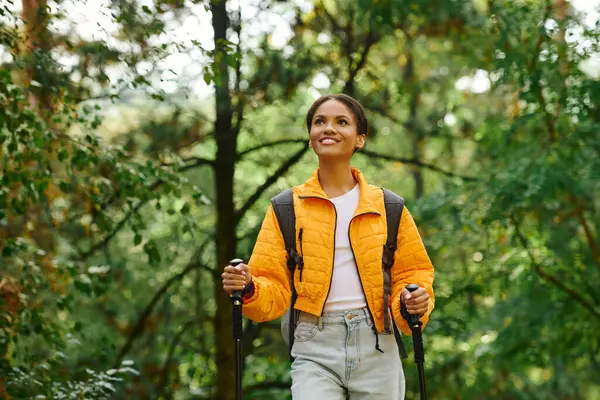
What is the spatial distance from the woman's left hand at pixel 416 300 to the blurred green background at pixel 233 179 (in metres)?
1.58

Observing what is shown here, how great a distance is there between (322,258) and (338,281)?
0.12 metres

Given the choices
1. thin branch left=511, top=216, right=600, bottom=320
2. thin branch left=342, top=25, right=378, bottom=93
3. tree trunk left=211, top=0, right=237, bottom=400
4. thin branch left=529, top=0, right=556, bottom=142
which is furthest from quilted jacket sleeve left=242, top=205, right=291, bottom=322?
thin branch left=342, top=25, right=378, bottom=93

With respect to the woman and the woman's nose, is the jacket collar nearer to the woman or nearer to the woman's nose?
the woman

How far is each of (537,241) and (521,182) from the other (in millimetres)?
1290

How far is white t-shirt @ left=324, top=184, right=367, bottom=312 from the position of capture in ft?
10.1

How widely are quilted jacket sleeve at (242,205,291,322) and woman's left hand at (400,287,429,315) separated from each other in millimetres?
524

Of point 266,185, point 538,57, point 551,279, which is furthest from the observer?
point 266,185

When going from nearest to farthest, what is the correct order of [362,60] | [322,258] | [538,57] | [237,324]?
[237,324] → [322,258] → [538,57] → [362,60]

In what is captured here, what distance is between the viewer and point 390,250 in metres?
3.20

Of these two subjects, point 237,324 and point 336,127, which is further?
point 336,127

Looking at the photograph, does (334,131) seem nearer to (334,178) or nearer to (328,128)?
(328,128)

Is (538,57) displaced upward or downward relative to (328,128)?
upward

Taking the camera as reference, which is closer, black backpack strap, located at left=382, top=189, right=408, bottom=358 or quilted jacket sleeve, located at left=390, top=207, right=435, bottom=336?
black backpack strap, located at left=382, top=189, right=408, bottom=358

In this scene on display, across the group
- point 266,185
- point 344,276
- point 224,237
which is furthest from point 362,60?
point 344,276
